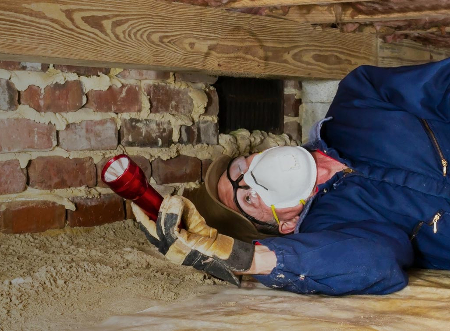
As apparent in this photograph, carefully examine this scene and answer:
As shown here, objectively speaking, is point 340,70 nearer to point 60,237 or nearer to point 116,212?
point 116,212

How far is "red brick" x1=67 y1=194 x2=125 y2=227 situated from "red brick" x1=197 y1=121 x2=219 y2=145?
1.21 ft

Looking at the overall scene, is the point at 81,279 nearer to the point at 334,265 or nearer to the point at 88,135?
the point at 88,135

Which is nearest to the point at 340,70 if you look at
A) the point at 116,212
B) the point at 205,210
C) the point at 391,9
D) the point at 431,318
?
the point at 391,9

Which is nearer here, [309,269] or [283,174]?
[309,269]

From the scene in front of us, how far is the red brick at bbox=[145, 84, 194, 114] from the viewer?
5.58 ft

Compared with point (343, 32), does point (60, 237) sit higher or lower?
lower

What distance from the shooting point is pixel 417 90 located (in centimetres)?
150

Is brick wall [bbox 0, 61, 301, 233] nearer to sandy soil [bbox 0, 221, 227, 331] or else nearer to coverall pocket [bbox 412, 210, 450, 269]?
sandy soil [bbox 0, 221, 227, 331]

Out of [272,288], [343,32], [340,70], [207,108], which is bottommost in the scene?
[272,288]

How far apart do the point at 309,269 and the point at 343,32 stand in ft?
3.57

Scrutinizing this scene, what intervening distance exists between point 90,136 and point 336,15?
91 cm

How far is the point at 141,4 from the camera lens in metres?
1.43

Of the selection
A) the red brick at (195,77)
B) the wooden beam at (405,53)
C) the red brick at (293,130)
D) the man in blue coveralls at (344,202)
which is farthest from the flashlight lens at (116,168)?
→ the wooden beam at (405,53)

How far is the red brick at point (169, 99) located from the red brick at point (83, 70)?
153 millimetres
